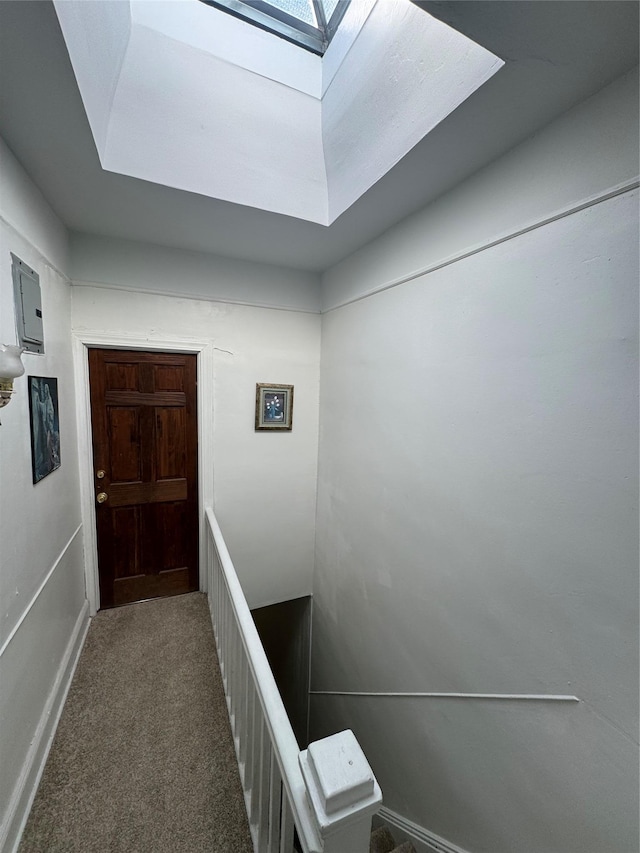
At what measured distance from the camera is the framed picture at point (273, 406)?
2676mm

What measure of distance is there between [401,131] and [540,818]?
256cm

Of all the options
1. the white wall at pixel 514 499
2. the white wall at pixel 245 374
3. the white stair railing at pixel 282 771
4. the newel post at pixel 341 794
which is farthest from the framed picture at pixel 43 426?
the white wall at pixel 514 499

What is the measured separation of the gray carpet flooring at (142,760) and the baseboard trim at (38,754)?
0.11 ft

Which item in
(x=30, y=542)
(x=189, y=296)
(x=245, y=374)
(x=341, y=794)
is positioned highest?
(x=189, y=296)

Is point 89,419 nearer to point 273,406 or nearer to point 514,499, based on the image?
point 273,406

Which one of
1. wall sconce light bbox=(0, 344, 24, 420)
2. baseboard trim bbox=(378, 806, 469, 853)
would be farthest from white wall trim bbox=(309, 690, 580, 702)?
wall sconce light bbox=(0, 344, 24, 420)

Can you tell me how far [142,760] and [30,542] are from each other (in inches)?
41.9

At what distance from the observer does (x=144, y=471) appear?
2449 millimetres

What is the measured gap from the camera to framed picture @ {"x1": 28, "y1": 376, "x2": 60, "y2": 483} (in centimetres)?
151

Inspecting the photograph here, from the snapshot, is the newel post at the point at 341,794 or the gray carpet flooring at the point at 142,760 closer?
the newel post at the point at 341,794

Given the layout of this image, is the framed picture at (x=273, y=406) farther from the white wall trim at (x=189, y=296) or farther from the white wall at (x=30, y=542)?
the white wall at (x=30, y=542)

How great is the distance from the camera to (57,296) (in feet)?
6.15

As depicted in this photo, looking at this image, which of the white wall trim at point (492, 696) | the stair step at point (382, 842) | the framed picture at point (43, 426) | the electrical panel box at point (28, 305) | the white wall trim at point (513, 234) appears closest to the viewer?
the white wall trim at point (513, 234)

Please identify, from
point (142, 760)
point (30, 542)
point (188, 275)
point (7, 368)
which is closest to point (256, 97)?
point (188, 275)
